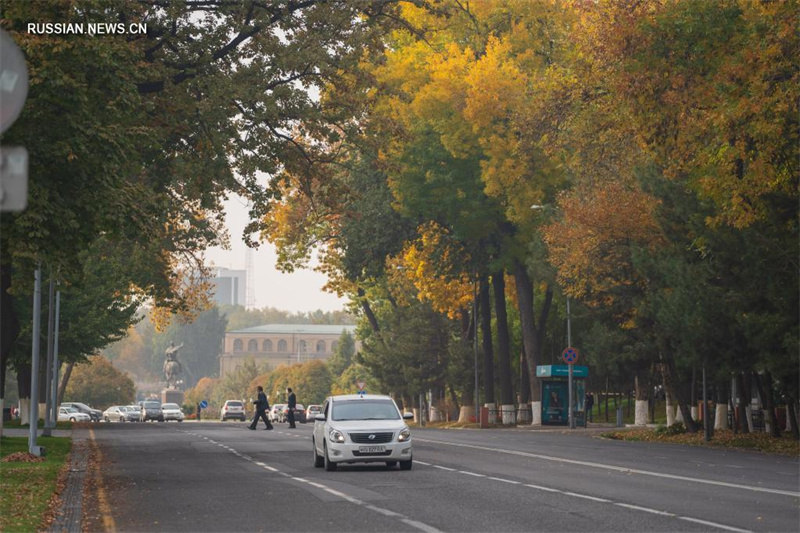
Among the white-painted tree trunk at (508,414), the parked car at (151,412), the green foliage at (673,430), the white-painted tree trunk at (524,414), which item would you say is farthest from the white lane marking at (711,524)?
the parked car at (151,412)

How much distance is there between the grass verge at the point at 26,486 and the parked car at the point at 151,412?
59.3m

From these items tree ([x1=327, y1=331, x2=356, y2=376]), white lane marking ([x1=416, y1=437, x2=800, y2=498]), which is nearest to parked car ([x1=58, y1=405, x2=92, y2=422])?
white lane marking ([x1=416, y1=437, x2=800, y2=498])

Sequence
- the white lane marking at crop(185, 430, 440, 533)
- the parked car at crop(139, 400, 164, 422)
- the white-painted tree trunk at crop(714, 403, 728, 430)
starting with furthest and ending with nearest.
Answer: the parked car at crop(139, 400, 164, 422)
the white-painted tree trunk at crop(714, 403, 728, 430)
the white lane marking at crop(185, 430, 440, 533)

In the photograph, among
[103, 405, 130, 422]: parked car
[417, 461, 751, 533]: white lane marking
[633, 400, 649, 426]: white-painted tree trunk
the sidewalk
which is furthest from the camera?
[103, 405, 130, 422]: parked car

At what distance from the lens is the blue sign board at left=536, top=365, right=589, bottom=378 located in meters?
57.7

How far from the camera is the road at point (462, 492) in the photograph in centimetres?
1533

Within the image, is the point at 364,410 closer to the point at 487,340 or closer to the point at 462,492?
the point at 462,492

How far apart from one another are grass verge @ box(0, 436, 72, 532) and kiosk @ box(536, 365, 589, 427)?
29302 mm

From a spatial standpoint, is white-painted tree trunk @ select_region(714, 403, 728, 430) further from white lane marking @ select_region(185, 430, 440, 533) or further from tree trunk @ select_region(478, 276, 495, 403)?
white lane marking @ select_region(185, 430, 440, 533)

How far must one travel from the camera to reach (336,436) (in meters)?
25.4

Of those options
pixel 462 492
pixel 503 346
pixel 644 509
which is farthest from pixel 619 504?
pixel 503 346

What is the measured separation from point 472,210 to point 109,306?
16225 millimetres

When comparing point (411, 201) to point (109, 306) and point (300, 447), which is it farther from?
point (300, 447)

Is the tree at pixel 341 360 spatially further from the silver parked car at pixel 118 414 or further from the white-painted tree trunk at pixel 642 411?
the white-painted tree trunk at pixel 642 411
